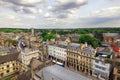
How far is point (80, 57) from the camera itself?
5538 cm

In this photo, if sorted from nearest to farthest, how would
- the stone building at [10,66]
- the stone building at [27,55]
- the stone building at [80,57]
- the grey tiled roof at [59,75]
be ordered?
the grey tiled roof at [59,75], the stone building at [27,55], the stone building at [10,66], the stone building at [80,57]

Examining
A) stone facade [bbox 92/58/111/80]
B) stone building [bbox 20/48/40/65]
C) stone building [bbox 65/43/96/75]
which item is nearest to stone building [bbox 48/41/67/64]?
stone building [bbox 65/43/96/75]

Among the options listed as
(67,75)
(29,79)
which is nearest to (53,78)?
(67,75)

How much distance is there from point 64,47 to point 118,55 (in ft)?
90.6

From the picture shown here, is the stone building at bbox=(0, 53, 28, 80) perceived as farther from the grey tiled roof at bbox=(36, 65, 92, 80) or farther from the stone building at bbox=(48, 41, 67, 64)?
the stone building at bbox=(48, 41, 67, 64)

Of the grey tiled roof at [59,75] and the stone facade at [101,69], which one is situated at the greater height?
the grey tiled roof at [59,75]

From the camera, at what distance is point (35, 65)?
126 ft

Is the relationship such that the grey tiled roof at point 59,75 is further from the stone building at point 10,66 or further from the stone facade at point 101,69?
the stone facade at point 101,69

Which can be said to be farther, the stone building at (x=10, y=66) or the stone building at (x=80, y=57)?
the stone building at (x=80, y=57)

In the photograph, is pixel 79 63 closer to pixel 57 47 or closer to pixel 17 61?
pixel 57 47

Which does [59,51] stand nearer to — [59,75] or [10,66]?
[10,66]

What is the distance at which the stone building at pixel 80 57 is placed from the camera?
51500 mm

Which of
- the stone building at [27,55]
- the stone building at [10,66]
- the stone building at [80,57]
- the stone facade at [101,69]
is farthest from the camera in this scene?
the stone building at [80,57]

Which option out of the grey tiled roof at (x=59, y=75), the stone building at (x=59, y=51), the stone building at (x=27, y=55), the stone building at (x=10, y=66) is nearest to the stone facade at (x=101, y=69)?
the stone building at (x=59, y=51)
